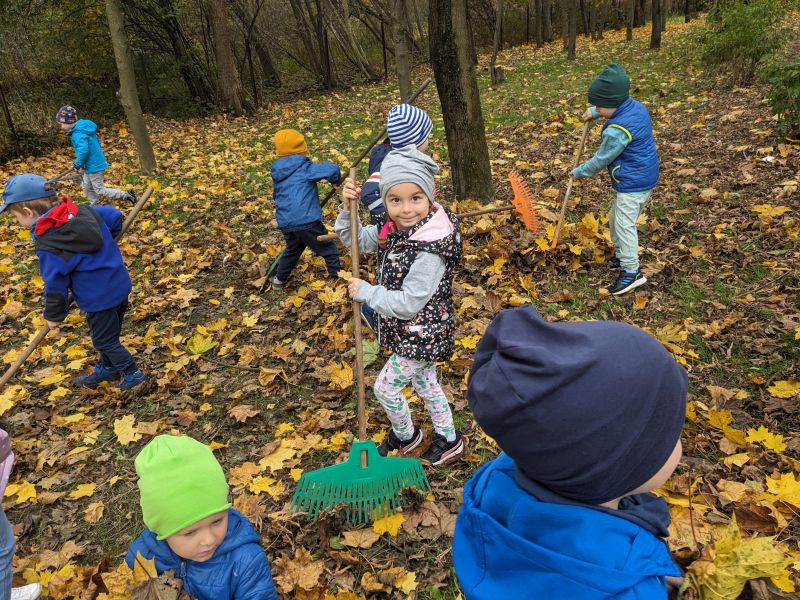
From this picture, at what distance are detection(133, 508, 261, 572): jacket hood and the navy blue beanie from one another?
1.22 m

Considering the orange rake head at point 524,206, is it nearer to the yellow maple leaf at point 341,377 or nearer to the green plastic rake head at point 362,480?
the yellow maple leaf at point 341,377

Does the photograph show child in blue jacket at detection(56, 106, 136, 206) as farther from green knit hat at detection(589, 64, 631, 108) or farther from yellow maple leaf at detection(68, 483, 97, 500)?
green knit hat at detection(589, 64, 631, 108)

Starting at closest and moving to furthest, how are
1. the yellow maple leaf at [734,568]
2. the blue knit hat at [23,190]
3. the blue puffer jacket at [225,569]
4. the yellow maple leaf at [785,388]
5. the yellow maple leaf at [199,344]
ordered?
the yellow maple leaf at [734,568], the blue puffer jacket at [225,569], the yellow maple leaf at [785,388], the blue knit hat at [23,190], the yellow maple leaf at [199,344]

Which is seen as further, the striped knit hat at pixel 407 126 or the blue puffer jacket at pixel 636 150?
the blue puffer jacket at pixel 636 150

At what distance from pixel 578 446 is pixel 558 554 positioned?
0.26 metres

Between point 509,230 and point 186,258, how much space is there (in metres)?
3.90

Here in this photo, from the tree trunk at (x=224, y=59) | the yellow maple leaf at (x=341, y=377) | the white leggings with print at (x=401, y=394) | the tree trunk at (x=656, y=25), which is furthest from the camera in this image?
the tree trunk at (x=656, y=25)

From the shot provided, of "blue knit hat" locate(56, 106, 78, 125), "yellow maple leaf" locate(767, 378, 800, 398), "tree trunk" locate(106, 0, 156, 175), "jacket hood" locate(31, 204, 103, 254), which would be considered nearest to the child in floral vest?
"yellow maple leaf" locate(767, 378, 800, 398)

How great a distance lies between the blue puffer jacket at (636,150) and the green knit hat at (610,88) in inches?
4.6

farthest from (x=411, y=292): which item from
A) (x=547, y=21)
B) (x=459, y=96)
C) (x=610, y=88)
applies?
(x=547, y=21)

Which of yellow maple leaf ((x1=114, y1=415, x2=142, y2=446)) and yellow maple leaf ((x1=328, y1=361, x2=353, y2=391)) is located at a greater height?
yellow maple leaf ((x1=328, y1=361, x2=353, y2=391))

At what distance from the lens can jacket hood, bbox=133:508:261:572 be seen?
1928mm

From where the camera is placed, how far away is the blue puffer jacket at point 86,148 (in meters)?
7.87

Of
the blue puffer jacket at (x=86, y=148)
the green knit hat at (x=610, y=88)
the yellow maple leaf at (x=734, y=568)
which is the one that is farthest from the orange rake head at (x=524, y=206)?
the blue puffer jacket at (x=86, y=148)
